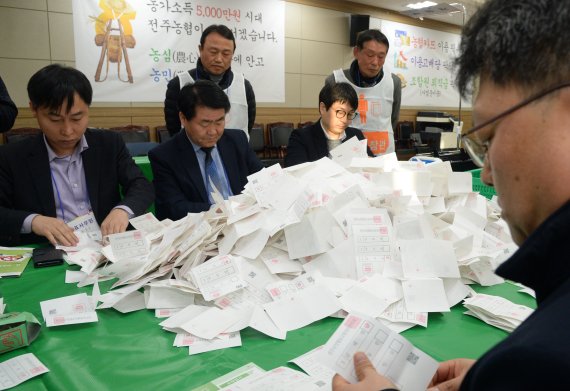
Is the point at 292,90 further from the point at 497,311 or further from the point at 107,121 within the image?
the point at 497,311

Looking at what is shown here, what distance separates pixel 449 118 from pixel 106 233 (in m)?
7.48

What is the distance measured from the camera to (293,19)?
639 centimetres

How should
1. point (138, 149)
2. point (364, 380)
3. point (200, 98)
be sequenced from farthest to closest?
point (138, 149), point (200, 98), point (364, 380)

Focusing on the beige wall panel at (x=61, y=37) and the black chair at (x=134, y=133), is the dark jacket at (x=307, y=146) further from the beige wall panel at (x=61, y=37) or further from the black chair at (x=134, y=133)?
the beige wall panel at (x=61, y=37)

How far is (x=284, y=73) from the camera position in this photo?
6.36 meters

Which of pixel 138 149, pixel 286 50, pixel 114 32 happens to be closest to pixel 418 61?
pixel 286 50

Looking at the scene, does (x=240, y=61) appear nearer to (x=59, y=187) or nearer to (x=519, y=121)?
(x=59, y=187)

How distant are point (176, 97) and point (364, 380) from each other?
8.04 feet

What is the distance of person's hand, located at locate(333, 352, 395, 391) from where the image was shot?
2.13ft

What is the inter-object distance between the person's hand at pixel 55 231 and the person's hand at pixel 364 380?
121 cm

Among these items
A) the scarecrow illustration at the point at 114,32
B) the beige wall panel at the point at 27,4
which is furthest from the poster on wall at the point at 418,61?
the beige wall panel at the point at 27,4

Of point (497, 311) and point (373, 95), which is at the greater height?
point (373, 95)

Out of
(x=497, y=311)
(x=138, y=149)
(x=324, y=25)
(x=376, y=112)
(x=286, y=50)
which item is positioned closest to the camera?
(x=497, y=311)

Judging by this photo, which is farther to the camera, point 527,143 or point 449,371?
point 449,371
